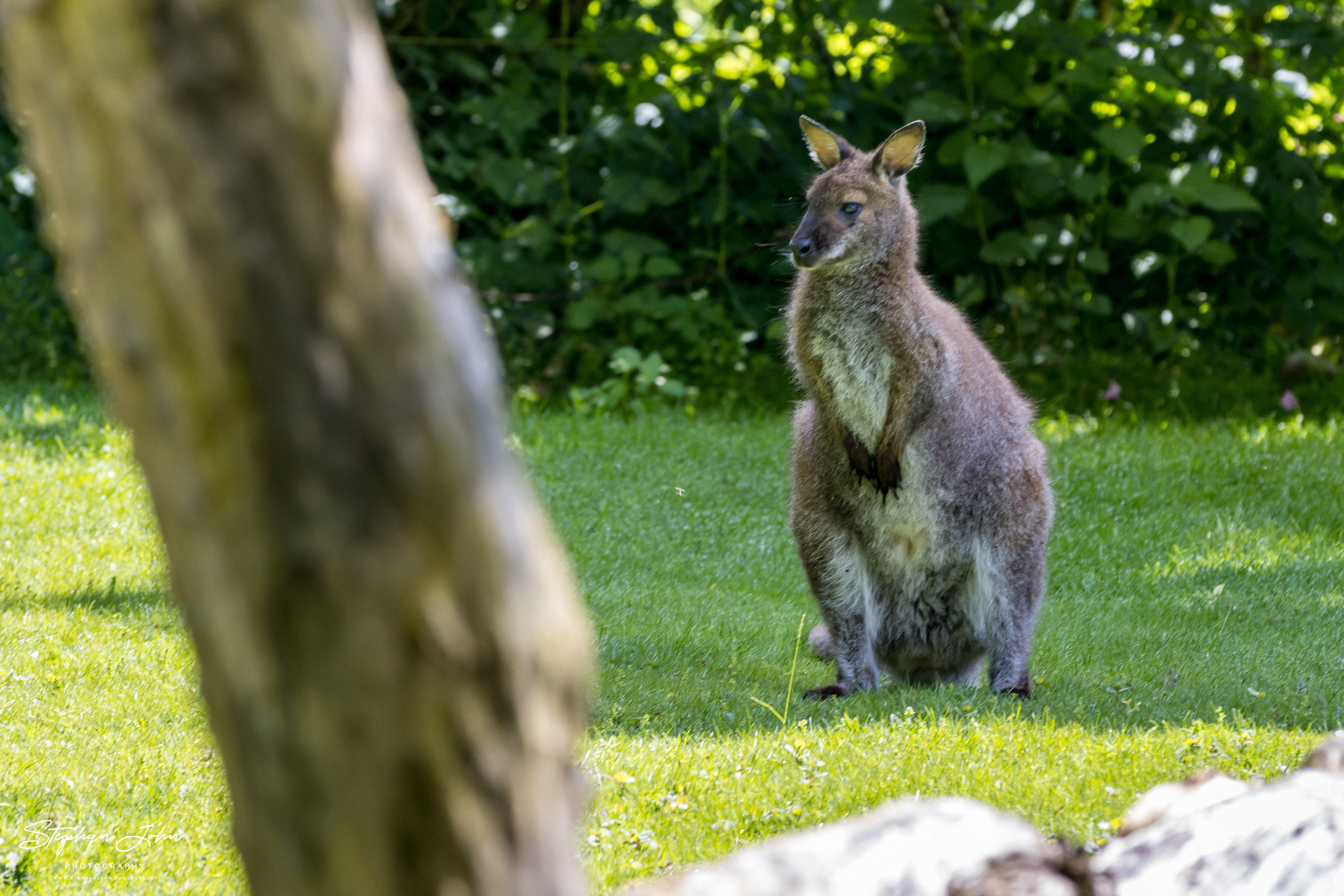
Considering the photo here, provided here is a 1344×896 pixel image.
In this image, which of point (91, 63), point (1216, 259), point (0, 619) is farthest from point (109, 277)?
point (1216, 259)

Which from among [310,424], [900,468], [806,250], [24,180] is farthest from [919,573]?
[24,180]

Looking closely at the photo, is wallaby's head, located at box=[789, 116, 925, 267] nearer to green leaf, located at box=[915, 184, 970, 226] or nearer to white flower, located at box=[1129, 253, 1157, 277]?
green leaf, located at box=[915, 184, 970, 226]

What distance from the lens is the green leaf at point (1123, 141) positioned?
8.41 metres

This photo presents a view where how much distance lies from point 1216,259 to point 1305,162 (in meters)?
0.90

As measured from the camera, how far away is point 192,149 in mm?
1291

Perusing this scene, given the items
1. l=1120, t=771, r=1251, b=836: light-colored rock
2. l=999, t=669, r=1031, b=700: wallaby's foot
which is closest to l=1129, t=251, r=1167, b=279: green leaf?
l=999, t=669, r=1031, b=700: wallaby's foot

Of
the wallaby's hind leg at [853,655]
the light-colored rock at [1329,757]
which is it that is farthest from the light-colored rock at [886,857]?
the wallaby's hind leg at [853,655]

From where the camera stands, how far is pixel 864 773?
3.49 m

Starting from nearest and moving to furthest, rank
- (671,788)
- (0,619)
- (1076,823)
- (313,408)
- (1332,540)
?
(313,408), (1076,823), (671,788), (0,619), (1332,540)

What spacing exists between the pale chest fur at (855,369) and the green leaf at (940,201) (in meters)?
4.14

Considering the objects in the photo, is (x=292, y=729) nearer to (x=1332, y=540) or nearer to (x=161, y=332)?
(x=161, y=332)

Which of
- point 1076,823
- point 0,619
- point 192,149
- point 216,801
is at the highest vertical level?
point 192,149

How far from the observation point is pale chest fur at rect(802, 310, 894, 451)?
4617 mm

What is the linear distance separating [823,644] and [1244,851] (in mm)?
2906
